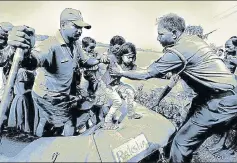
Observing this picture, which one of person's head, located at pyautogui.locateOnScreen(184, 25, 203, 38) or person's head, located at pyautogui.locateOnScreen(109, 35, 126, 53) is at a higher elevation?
person's head, located at pyautogui.locateOnScreen(184, 25, 203, 38)

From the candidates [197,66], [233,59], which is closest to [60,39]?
[197,66]

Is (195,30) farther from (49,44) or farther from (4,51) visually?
(4,51)

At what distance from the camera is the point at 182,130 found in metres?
4.58

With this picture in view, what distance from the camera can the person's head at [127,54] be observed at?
5.57m

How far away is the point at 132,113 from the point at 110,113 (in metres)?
0.30

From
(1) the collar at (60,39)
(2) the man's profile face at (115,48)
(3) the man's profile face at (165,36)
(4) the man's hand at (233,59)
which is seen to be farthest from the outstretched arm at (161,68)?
(4) the man's hand at (233,59)

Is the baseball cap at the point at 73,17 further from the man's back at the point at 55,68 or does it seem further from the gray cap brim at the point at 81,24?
the man's back at the point at 55,68

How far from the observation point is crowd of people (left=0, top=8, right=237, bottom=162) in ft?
14.3

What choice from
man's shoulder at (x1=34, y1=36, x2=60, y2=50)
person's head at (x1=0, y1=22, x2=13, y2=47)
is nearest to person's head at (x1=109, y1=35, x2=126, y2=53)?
man's shoulder at (x1=34, y1=36, x2=60, y2=50)

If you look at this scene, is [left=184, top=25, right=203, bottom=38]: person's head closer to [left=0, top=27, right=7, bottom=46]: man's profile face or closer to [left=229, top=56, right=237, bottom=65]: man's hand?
[left=229, top=56, right=237, bottom=65]: man's hand

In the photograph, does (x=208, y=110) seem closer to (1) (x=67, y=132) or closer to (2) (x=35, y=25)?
(1) (x=67, y=132)

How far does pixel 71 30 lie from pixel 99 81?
1.19 meters

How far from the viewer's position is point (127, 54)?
219 inches

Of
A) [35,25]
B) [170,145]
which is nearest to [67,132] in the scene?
[170,145]
